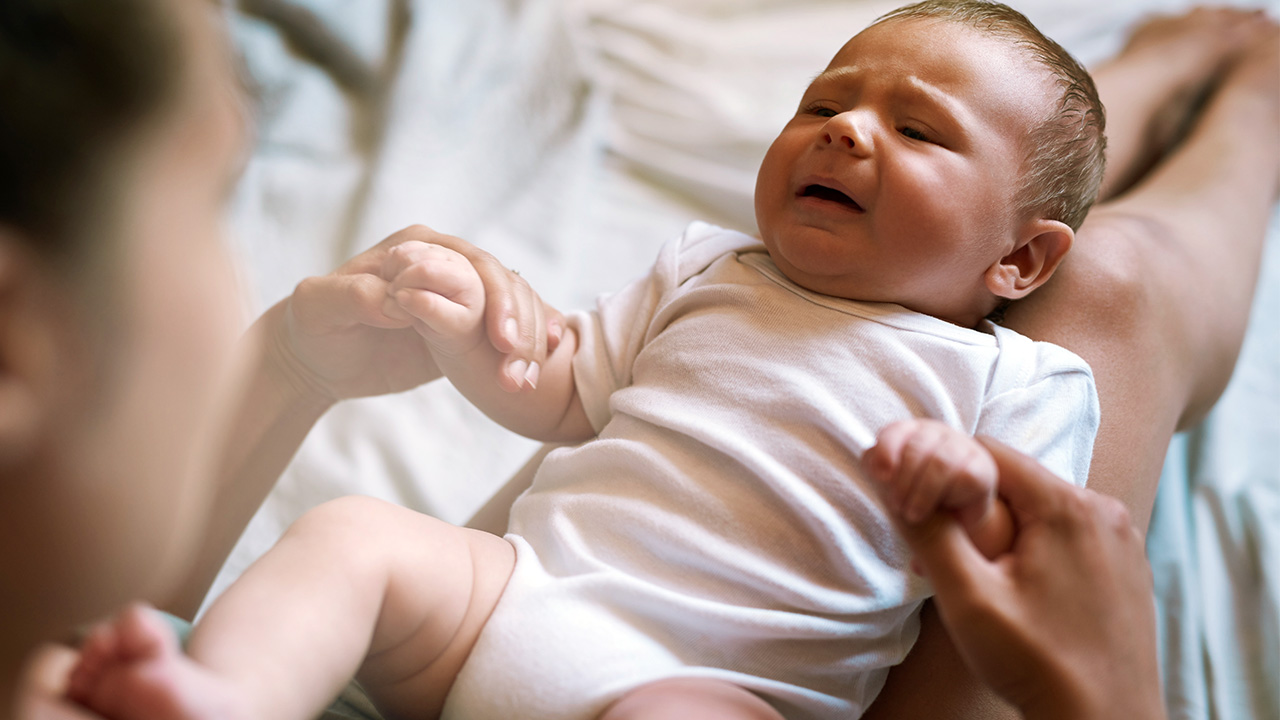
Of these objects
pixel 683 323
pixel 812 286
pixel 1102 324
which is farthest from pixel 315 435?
pixel 1102 324

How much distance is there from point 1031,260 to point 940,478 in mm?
394

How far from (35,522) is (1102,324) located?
34.9 inches

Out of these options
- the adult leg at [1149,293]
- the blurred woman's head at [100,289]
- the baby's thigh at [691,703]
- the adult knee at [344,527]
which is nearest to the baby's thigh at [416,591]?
the adult knee at [344,527]

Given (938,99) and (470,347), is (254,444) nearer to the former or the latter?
(470,347)

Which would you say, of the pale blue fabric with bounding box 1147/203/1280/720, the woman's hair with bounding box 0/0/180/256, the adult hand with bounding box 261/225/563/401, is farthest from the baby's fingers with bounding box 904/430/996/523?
the pale blue fabric with bounding box 1147/203/1280/720

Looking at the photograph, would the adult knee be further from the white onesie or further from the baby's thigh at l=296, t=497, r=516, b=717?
the white onesie

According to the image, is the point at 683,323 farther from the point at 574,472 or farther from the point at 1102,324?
the point at 1102,324

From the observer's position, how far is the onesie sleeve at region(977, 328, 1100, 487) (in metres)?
0.75

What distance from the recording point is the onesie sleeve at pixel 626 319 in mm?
865

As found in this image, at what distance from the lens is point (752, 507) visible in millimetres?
712

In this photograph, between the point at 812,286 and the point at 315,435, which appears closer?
the point at 812,286

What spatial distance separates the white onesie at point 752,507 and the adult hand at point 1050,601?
134 mm

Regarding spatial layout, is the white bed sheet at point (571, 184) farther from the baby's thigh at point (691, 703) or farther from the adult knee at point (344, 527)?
the baby's thigh at point (691, 703)

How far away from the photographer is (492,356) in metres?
0.78
